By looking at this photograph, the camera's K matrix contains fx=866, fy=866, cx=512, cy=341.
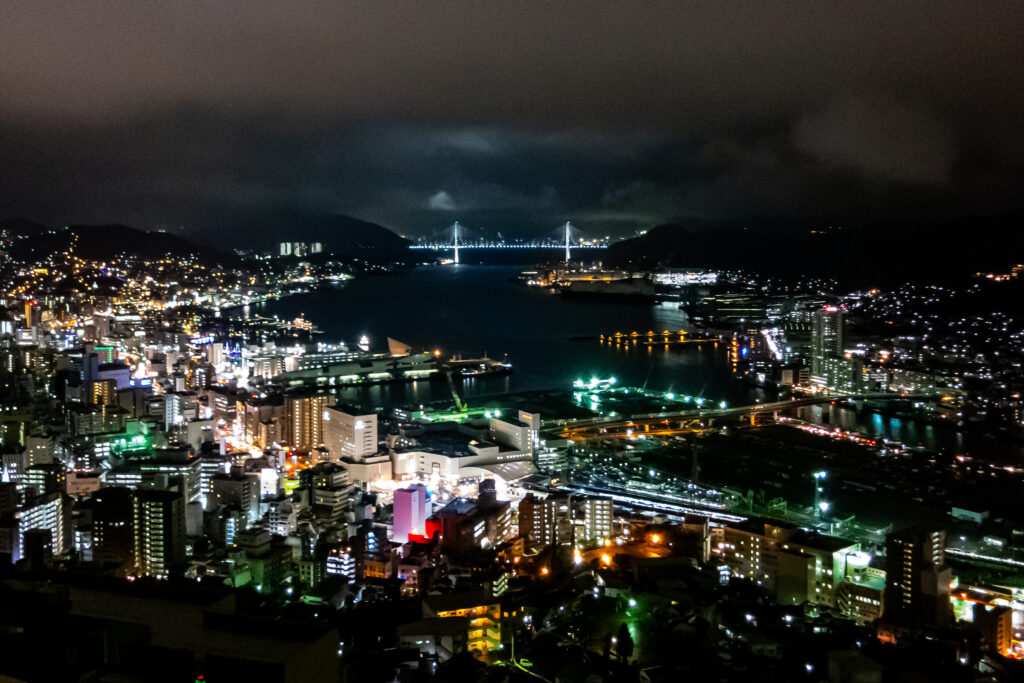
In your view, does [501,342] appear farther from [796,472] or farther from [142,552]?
[142,552]

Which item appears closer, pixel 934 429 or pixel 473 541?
pixel 473 541

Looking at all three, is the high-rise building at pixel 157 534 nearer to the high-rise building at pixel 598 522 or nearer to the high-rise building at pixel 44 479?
the high-rise building at pixel 44 479

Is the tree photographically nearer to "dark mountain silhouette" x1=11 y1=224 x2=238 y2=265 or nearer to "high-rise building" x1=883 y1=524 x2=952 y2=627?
"high-rise building" x1=883 y1=524 x2=952 y2=627

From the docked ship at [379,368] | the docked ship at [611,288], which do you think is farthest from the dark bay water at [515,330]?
the docked ship at [611,288]

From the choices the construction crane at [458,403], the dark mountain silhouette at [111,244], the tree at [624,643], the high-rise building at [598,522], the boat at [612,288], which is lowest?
the tree at [624,643]

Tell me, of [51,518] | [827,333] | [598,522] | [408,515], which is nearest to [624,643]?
[598,522]

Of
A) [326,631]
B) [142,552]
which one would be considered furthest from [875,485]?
[326,631]
